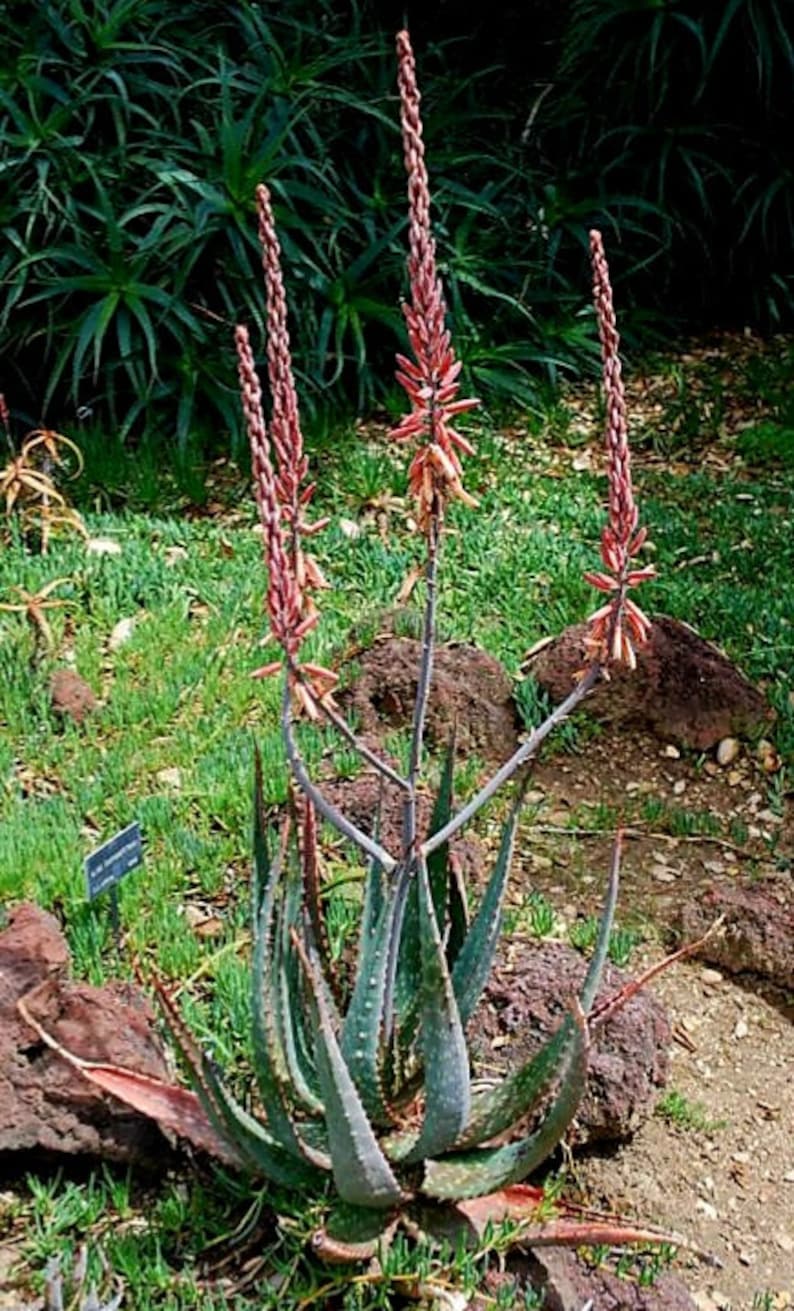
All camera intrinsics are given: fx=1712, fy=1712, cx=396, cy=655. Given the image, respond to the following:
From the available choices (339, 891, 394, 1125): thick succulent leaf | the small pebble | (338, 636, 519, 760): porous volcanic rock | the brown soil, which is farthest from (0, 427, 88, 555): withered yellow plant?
(339, 891, 394, 1125): thick succulent leaf

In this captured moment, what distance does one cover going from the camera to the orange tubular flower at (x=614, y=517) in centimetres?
199

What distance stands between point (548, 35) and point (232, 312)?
3.18 m

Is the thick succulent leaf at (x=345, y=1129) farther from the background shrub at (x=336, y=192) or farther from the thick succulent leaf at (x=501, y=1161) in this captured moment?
the background shrub at (x=336, y=192)

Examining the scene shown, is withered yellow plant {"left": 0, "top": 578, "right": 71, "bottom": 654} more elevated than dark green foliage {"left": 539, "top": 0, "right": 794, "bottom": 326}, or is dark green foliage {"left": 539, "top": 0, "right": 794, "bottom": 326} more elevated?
dark green foliage {"left": 539, "top": 0, "right": 794, "bottom": 326}

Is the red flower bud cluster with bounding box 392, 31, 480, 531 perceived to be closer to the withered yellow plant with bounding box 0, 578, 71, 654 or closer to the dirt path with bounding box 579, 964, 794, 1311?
the dirt path with bounding box 579, 964, 794, 1311

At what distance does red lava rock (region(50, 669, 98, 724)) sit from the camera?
4.06m

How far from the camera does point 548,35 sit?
8367 mm

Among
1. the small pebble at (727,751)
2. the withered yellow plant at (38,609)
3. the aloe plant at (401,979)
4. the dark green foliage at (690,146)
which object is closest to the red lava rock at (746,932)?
the small pebble at (727,751)

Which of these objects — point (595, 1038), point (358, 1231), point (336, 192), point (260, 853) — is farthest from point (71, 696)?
point (336, 192)

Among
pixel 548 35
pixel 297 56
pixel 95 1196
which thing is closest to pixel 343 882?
pixel 95 1196

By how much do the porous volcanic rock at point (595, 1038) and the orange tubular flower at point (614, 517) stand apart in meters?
0.82

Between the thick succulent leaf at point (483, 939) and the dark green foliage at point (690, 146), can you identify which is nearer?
the thick succulent leaf at point (483, 939)

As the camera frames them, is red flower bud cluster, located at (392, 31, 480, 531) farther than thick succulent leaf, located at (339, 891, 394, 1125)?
No

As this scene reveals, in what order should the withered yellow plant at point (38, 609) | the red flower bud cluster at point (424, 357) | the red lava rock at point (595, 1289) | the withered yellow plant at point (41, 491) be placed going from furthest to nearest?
1. the withered yellow plant at point (41, 491)
2. the withered yellow plant at point (38, 609)
3. the red lava rock at point (595, 1289)
4. the red flower bud cluster at point (424, 357)
